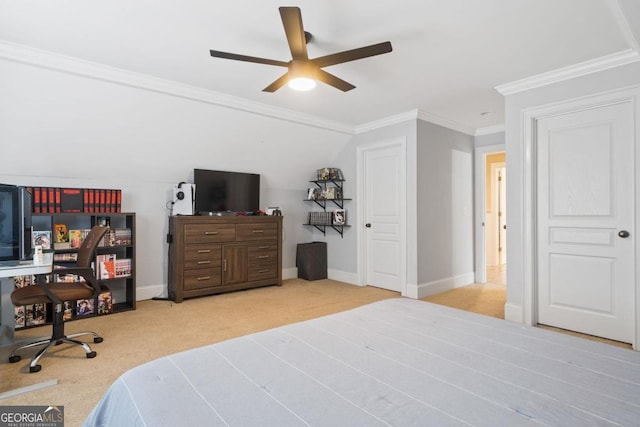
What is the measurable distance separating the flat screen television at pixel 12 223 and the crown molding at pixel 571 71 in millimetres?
4187

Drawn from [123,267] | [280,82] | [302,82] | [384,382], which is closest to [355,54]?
[302,82]

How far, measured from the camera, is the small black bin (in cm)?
532

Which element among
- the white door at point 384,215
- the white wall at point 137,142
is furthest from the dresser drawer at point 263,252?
the white door at point 384,215

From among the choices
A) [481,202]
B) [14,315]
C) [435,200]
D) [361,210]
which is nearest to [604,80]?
[435,200]

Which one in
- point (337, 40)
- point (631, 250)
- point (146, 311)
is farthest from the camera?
point (146, 311)

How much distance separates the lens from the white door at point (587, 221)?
113 inches

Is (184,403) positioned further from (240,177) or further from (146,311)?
(240,177)

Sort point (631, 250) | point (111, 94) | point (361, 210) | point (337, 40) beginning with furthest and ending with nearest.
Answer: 1. point (361, 210)
2. point (111, 94)
3. point (631, 250)
4. point (337, 40)

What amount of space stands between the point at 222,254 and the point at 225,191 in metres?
0.86

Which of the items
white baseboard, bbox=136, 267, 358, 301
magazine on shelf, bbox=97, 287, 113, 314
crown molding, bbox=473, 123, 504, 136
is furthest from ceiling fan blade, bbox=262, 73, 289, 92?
crown molding, bbox=473, 123, 504, 136

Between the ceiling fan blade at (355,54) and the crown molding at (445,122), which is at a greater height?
the crown molding at (445,122)

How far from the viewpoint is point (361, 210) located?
507 centimetres

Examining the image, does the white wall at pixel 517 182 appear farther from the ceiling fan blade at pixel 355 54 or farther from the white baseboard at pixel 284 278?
the white baseboard at pixel 284 278

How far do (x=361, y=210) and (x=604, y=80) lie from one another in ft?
9.91
